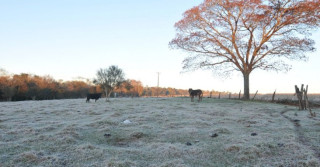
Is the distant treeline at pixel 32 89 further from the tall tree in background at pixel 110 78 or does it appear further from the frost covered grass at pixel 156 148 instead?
the frost covered grass at pixel 156 148

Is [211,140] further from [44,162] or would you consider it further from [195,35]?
[195,35]

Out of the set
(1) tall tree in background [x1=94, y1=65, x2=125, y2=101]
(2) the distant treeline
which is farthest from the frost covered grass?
(2) the distant treeline

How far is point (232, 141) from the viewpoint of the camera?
7.34m

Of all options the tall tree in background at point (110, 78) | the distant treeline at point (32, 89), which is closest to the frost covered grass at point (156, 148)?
the tall tree in background at point (110, 78)

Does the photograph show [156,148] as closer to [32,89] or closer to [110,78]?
[110,78]

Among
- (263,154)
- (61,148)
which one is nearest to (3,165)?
(61,148)

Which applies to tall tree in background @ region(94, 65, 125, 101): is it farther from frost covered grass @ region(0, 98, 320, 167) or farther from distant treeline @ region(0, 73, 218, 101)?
frost covered grass @ region(0, 98, 320, 167)

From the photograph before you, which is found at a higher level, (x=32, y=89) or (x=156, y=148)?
(x=32, y=89)

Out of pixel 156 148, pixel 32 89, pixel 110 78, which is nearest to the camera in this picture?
pixel 156 148

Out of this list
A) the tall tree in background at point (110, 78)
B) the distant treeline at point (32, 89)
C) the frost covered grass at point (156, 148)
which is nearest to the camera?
the frost covered grass at point (156, 148)

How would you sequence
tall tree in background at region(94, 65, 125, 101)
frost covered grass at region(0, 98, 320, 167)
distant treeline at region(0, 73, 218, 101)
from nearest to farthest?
frost covered grass at region(0, 98, 320, 167), tall tree in background at region(94, 65, 125, 101), distant treeline at region(0, 73, 218, 101)

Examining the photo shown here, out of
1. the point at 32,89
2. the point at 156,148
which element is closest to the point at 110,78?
the point at 32,89

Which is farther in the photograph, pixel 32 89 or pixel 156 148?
pixel 32 89

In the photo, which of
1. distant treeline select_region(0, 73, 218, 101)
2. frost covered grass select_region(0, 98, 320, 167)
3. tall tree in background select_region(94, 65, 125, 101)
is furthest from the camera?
distant treeline select_region(0, 73, 218, 101)
